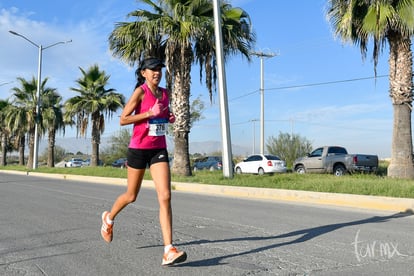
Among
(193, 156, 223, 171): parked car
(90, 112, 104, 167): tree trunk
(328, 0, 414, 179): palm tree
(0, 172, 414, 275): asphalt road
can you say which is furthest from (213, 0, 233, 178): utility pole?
(193, 156, 223, 171): parked car

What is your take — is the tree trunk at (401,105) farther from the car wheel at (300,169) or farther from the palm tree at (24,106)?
the palm tree at (24,106)

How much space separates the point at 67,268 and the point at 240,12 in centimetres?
1644

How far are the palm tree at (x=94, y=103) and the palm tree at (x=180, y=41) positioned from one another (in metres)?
10.3

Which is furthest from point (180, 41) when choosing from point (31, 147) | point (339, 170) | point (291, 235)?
point (31, 147)

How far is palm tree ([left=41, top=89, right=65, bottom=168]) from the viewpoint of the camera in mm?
36250

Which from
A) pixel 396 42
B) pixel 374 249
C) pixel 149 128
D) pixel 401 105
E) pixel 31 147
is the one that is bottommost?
pixel 374 249

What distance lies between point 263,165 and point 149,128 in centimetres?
2261

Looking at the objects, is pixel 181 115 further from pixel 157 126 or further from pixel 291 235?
pixel 157 126

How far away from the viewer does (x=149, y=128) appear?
449 cm

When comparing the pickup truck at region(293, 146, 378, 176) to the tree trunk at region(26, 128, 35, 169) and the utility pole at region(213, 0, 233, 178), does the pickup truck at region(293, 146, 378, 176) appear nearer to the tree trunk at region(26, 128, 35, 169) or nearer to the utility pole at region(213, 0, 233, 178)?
the utility pole at region(213, 0, 233, 178)

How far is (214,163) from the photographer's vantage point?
37031mm

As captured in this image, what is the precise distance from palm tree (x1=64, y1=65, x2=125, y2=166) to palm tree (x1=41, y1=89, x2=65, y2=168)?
6063mm

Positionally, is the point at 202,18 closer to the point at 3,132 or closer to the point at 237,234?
the point at 237,234

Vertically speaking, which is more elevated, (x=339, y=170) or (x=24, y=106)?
(x=24, y=106)
